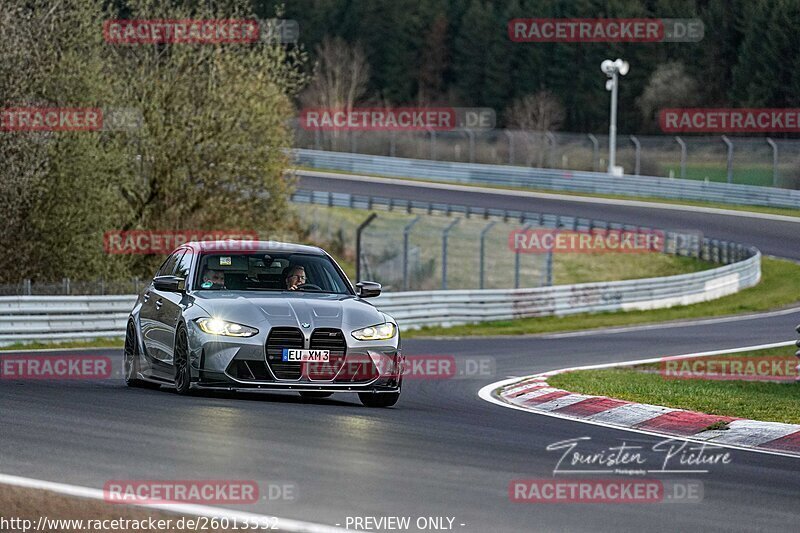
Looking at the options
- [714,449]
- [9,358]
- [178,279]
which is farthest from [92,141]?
[714,449]

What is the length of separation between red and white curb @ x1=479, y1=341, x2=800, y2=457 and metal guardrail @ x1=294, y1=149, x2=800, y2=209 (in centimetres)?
4343

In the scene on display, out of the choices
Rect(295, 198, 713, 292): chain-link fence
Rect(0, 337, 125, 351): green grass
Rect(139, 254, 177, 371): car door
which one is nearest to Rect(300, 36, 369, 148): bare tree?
Rect(295, 198, 713, 292): chain-link fence

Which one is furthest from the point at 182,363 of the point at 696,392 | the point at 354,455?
the point at 696,392

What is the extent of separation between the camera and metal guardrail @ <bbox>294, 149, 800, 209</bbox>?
194 feet

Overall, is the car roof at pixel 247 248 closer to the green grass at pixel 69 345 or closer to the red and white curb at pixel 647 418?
the red and white curb at pixel 647 418

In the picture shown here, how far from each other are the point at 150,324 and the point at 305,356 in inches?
91.5

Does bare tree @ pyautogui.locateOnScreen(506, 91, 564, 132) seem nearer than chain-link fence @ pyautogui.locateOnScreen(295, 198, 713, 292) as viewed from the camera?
No

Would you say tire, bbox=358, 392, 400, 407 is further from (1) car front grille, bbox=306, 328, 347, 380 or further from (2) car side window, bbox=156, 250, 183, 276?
(2) car side window, bbox=156, 250, 183, 276

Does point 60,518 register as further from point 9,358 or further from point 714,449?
point 9,358

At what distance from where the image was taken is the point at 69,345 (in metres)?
24.5

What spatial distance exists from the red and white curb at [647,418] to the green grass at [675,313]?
550 inches

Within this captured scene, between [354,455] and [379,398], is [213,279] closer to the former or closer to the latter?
[379,398]

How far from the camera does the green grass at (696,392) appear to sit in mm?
13891

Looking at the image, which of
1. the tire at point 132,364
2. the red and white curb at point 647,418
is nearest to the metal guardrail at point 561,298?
the red and white curb at point 647,418
